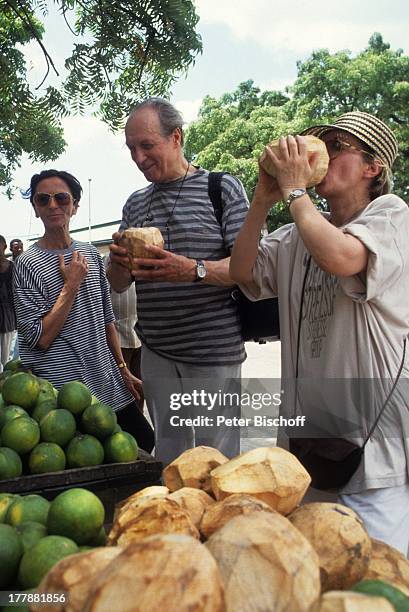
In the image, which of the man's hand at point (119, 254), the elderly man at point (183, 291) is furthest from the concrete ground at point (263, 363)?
the man's hand at point (119, 254)

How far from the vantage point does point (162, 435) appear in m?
2.97

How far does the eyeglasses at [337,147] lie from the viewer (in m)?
1.92

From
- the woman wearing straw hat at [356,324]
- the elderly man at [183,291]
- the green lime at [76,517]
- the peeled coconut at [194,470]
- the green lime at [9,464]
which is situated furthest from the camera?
the elderly man at [183,291]

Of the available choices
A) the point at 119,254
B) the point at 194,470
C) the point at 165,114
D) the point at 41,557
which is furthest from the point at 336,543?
the point at 165,114

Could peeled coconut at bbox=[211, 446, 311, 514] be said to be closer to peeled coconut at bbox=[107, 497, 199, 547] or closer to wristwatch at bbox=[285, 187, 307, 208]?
peeled coconut at bbox=[107, 497, 199, 547]

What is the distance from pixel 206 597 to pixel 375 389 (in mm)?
1154

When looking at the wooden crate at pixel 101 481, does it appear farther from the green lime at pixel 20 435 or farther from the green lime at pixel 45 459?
the green lime at pixel 20 435

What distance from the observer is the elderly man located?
2.74 meters

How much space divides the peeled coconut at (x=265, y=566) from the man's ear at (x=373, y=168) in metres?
1.30

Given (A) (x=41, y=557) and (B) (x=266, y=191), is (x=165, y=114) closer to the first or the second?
(B) (x=266, y=191)

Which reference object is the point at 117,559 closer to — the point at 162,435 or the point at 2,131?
the point at 162,435

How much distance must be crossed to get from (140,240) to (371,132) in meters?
1.07

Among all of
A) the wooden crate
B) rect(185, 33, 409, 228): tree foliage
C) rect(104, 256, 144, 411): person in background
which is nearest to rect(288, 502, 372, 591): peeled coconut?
the wooden crate

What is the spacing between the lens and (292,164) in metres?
1.86
